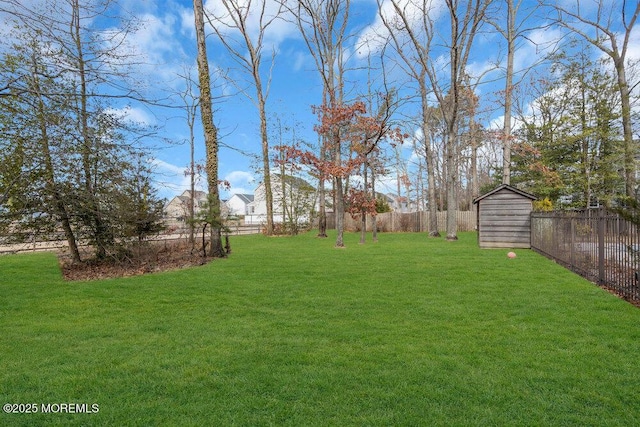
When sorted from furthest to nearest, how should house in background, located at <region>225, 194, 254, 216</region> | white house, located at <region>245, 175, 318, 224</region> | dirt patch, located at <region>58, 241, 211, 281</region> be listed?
house in background, located at <region>225, 194, 254, 216</region>
white house, located at <region>245, 175, 318, 224</region>
dirt patch, located at <region>58, 241, 211, 281</region>

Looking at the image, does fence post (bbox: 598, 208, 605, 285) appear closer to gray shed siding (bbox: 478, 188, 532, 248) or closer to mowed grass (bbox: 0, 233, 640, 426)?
mowed grass (bbox: 0, 233, 640, 426)

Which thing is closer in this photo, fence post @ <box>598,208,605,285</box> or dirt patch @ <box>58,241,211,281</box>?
fence post @ <box>598,208,605,285</box>

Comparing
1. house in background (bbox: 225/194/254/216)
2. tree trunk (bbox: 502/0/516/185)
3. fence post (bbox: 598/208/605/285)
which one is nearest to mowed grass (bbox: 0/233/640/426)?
fence post (bbox: 598/208/605/285)

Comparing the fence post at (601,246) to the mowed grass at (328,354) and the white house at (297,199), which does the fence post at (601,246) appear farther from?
the white house at (297,199)

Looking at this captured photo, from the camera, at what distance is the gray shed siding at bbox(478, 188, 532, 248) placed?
1215 centimetres

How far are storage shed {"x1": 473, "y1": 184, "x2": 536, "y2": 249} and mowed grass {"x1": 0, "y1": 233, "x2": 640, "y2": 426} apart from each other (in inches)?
252

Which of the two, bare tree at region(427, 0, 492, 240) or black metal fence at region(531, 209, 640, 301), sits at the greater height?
bare tree at region(427, 0, 492, 240)

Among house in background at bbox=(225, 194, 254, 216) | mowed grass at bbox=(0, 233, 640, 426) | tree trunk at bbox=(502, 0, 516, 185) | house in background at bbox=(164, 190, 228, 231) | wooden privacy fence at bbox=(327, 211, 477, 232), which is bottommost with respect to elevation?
mowed grass at bbox=(0, 233, 640, 426)

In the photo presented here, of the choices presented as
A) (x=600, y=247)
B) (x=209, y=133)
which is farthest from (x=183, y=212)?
(x=600, y=247)

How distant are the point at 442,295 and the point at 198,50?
31.7ft

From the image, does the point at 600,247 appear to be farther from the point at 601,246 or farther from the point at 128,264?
the point at 128,264

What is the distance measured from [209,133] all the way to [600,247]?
9718 millimetres

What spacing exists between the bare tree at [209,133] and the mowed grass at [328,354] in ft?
14.9

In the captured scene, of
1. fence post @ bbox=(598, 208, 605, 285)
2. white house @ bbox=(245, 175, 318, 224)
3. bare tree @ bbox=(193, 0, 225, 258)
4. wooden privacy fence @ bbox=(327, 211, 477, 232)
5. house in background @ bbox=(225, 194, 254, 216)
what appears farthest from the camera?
house in background @ bbox=(225, 194, 254, 216)
